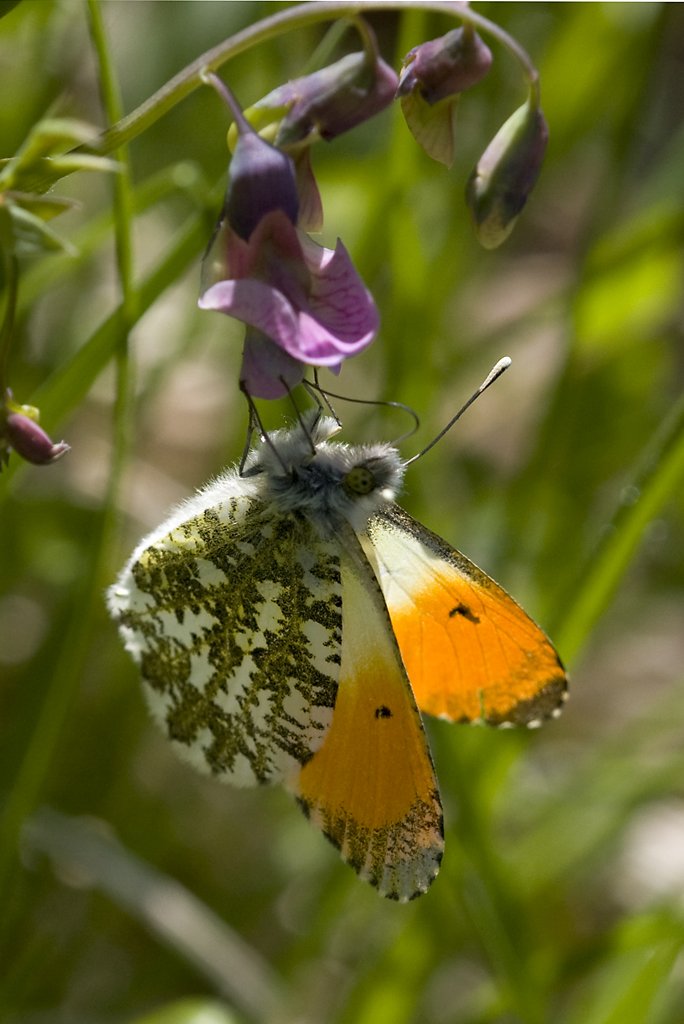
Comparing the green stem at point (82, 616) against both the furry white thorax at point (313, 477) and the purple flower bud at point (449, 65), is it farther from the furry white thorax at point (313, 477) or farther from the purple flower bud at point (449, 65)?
the purple flower bud at point (449, 65)

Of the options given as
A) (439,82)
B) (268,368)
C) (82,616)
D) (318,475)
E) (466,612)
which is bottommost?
(466,612)

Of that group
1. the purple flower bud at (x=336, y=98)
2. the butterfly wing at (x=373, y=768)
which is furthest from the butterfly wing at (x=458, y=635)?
the purple flower bud at (x=336, y=98)

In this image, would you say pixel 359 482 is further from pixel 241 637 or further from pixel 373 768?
pixel 373 768

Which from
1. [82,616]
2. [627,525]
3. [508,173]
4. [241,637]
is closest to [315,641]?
[241,637]

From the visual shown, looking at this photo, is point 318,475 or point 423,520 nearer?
point 318,475

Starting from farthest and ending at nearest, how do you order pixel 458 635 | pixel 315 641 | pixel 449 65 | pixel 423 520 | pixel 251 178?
pixel 423 520, pixel 458 635, pixel 315 641, pixel 449 65, pixel 251 178

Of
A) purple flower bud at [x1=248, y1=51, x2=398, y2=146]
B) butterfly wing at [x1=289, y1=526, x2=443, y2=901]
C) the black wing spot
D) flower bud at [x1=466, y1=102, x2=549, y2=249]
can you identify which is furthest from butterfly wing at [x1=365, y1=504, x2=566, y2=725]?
purple flower bud at [x1=248, y1=51, x2=398, y2=146]
